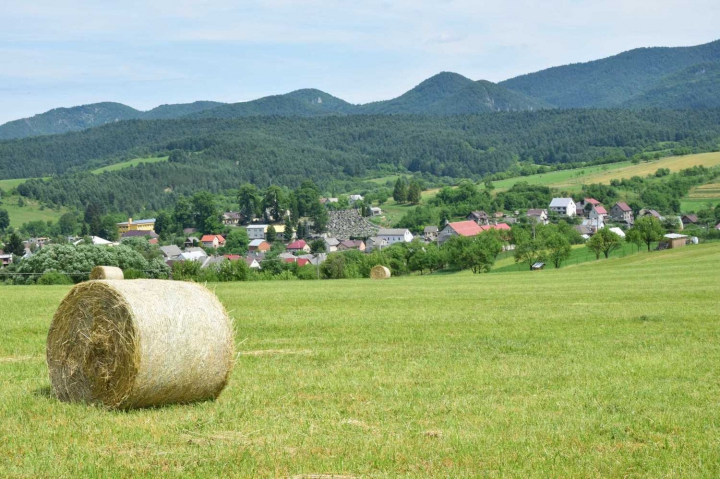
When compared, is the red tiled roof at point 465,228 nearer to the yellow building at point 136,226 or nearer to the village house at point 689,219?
the village house at point 689,219

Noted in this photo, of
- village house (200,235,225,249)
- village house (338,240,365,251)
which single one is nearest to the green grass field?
village house (338,240,365,251)

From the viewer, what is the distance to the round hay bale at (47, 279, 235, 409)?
1085cm

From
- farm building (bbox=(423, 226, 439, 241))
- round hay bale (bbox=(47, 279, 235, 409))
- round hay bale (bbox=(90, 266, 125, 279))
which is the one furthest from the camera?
farm building (bbox=(423, 226, 439, 241))

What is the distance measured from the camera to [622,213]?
14875cm


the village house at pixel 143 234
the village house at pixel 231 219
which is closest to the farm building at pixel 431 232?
the village house at pixel 231 219

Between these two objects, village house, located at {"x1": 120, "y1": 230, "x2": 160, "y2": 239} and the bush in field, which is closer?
the bush in field

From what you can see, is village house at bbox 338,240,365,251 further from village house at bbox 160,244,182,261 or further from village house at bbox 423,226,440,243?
village house at bbox 160,244,182,261

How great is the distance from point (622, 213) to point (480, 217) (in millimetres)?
28030

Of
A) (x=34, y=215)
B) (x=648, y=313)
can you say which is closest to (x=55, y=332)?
(x=648, y=313)

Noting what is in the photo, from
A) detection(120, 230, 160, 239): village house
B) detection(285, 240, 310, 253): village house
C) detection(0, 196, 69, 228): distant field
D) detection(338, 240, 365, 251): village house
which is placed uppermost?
detection(0, 196, 69, 228): distant field

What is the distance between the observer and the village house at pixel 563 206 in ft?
518

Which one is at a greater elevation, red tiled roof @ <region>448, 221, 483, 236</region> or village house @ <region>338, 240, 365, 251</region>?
red tiled roof @ <region>448, 221, 483, 236</region>

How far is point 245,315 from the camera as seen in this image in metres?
24.0

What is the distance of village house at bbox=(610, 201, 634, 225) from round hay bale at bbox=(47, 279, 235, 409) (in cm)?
14522
